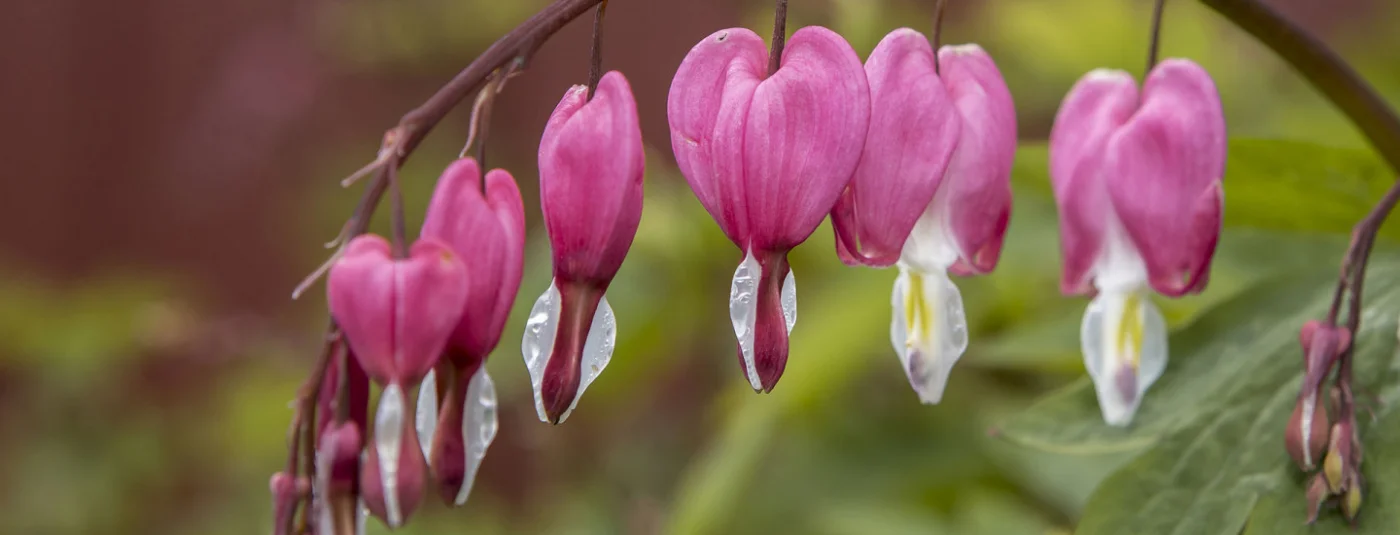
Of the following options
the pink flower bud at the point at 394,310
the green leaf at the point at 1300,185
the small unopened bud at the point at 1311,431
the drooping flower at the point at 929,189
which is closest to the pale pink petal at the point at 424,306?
the pink flower bud at the point at 394,310

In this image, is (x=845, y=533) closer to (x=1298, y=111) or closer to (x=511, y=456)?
(x=1298, y=111)

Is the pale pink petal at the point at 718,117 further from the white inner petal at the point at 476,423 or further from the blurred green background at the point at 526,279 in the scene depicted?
the blurred green background at the point at 526,279


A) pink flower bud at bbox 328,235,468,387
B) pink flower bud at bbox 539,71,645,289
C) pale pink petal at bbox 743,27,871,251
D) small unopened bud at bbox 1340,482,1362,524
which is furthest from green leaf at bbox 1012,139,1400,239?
pink flower bud at bbox 328,235,468,387

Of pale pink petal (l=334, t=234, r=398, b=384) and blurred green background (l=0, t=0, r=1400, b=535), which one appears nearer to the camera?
pale pink petal (l=334, t=234, r=398, b=384)

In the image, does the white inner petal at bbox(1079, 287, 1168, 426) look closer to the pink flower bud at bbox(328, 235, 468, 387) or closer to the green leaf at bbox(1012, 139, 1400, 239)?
the green leaf at bbox(1012, 139, 1400, 239)

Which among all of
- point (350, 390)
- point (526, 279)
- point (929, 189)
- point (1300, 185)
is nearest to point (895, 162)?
point (929, 189)

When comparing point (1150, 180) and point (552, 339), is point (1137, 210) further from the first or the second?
point (552, 339)
